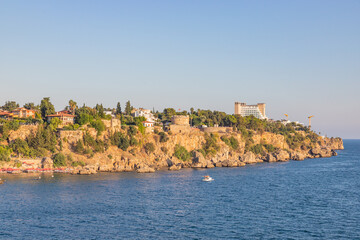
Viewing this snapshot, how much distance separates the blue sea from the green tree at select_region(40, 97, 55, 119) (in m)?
33.4

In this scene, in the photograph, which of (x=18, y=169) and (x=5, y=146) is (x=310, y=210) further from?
(x=5, y=146)

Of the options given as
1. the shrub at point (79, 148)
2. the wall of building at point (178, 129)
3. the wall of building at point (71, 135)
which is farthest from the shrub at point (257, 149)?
the shrub at point (79, 148)

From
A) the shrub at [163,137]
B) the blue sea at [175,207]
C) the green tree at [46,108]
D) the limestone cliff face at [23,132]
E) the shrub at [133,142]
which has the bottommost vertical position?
the blue sea at [175,207]

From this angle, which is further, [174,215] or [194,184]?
[194,184]

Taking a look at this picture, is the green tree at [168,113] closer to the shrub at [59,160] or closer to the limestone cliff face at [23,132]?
the limestone cliff face at [23,132]

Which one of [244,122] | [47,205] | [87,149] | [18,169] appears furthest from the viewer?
[244,122]

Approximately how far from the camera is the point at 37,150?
86.4 metres

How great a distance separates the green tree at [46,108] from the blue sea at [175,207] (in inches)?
1316

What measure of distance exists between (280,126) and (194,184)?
120163 millimetres

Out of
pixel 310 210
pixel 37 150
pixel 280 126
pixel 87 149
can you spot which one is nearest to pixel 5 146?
pixel 37 150

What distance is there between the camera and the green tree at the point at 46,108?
106625 millimetres

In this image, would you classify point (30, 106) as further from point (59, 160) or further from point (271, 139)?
point (271, 139)

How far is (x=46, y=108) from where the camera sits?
107m

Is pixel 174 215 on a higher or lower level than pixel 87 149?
lower
